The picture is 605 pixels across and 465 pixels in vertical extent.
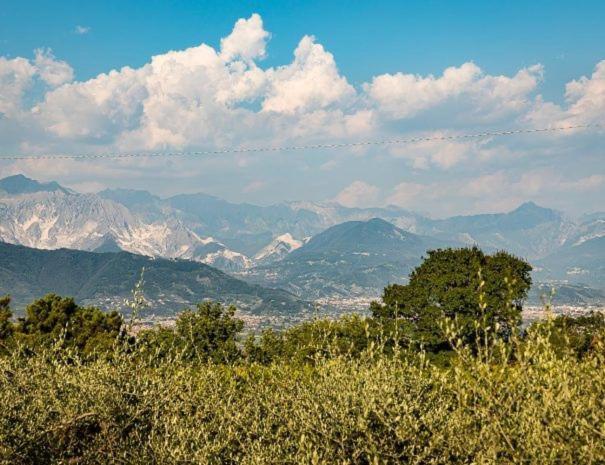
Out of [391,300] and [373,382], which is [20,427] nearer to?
[373,382]

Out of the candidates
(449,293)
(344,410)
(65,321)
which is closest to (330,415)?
(344,410)

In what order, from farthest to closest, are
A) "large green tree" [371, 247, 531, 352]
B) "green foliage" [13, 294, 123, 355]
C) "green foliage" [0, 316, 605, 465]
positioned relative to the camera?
"large green tree" [371, 247, 531, 352]
"green foliage" [13, 294, 123, 355]
"green foliage" [0, 316, 605, 465]

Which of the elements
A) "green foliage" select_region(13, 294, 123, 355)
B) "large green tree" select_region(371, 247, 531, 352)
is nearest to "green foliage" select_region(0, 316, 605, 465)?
"green foliage" select_region(13, 294, 123, 355)

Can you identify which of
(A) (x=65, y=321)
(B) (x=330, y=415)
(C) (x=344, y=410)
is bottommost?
(A) (x=65, y=321)

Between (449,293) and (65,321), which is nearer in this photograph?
(65,321)

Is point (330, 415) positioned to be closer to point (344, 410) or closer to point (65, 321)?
point (344, 410)

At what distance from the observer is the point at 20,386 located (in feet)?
40.6

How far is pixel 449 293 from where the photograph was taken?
232ft

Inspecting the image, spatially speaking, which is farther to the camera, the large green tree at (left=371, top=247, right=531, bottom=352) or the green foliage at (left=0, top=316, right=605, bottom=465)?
the large green tree at (left=371, top=247, right=531, bottom=352)

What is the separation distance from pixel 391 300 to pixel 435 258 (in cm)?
1047

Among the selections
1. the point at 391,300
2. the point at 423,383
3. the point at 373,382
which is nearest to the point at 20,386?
the point at 373,382

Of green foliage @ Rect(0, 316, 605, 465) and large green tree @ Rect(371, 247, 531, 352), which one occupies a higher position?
green foliage @ Rect(0, 316, 605, 465)

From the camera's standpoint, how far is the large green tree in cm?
6800

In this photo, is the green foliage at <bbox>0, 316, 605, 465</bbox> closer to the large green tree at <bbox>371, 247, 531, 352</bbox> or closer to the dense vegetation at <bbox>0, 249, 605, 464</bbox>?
the dense vegetation at <bbox>0, 249, 605, 464</bbox>
